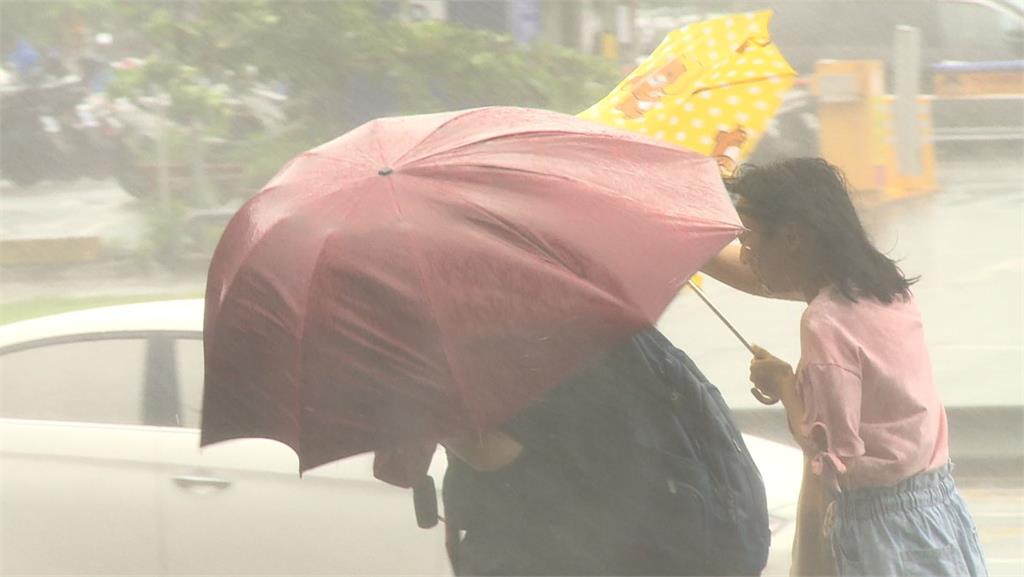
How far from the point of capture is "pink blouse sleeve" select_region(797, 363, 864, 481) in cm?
192

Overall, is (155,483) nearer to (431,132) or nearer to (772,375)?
(431,132)

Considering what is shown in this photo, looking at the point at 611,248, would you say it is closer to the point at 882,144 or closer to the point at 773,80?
the point at 773,80

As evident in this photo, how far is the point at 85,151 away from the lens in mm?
7480

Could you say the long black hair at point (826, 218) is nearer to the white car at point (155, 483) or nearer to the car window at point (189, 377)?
the white car at point (155, 483)

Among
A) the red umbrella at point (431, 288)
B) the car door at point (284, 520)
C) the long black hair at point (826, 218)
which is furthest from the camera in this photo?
the car door at point (284, 520)

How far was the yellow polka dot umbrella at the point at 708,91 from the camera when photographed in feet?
8.14

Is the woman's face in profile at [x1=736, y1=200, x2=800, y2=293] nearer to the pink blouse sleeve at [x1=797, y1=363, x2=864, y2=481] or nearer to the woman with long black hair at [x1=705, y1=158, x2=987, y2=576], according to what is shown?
the woman with long black hair at [x1=705, y1=158, x2=987, y2=576]

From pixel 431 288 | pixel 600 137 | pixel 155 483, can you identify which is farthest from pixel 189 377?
pixel 431 288

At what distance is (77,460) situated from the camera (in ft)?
11.8

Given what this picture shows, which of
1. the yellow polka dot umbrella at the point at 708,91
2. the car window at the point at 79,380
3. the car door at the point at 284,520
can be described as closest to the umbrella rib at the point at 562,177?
the yellow polka dot umbrella at the point at 708,91

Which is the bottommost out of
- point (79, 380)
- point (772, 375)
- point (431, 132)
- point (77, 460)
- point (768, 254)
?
point (77, 460)

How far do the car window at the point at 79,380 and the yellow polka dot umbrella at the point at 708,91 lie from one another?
1770mm

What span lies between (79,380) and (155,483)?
0.40 meters

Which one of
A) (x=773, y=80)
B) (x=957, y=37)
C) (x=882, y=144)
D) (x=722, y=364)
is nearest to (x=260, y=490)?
(x=773, y=80)
